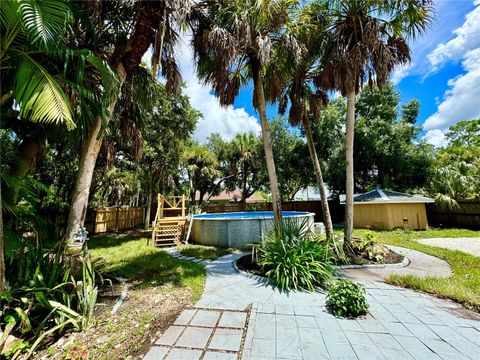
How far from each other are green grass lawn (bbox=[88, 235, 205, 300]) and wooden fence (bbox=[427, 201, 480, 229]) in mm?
13982

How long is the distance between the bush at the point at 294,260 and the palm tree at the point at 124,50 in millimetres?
3868

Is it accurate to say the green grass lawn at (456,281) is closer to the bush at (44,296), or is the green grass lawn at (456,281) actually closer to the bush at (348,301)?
the bush at (348,301)

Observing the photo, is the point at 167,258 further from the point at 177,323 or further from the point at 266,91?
the point at 266,91

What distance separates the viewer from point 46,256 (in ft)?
11.8

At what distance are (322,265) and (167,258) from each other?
15.4 feet

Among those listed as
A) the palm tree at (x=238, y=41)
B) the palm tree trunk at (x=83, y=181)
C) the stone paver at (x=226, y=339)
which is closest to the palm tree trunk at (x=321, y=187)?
the palm tree at (x=238, y=41)

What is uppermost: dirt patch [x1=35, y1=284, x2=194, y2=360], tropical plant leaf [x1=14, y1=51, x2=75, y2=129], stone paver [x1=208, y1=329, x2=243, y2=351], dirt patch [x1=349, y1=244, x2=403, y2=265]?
tropical plant leaf [x1=14, y1=51, x2=75, y2=129]

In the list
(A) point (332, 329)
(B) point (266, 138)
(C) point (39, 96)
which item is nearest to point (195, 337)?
(A) point (332, 329)

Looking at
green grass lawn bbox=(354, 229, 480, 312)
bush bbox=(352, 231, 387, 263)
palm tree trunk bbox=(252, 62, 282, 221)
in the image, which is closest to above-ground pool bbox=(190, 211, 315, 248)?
bush bbox=(352, 231, 387, 263)

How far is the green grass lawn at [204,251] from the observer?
710 centimetres

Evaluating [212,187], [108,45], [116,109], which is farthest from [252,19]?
[212,187]

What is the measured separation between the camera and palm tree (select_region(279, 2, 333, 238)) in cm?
606

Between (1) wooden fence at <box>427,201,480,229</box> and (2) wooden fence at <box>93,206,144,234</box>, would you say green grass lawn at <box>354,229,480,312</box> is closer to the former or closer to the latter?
(1) wooden fence at <box>427,201,480,229</box>

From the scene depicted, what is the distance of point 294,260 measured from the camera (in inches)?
182
